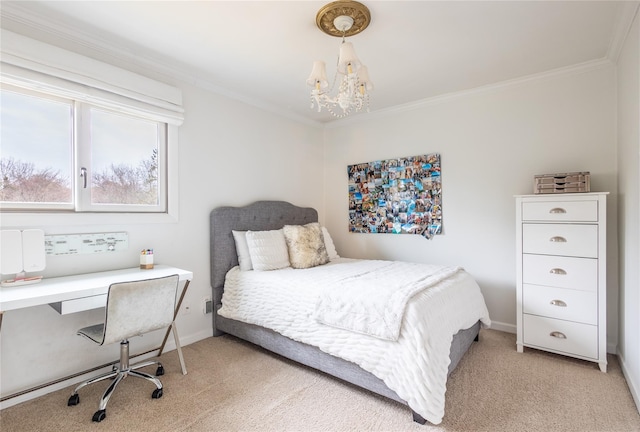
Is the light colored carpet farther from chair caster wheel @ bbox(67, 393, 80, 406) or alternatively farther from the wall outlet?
the wall outlet

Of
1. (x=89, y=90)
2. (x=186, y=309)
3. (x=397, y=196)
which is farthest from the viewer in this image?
(x=397, y=196)

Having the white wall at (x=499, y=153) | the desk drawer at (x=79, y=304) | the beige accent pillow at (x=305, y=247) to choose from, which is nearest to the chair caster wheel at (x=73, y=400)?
the desk drawer at (x=79, y=304)

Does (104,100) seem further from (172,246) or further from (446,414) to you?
(446,414)

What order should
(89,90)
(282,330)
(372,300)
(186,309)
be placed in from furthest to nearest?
(186,309), (282,330), (89,90), (372,300)

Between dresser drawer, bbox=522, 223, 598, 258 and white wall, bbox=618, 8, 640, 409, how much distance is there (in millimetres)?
193

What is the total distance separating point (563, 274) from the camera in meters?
2.39

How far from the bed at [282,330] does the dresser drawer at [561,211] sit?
0.71m

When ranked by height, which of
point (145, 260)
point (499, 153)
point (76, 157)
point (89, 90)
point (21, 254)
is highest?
point (89, 90)

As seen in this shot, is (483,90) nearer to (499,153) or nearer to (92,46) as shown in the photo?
(499,153)

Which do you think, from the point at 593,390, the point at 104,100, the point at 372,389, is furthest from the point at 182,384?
the point at 593,390

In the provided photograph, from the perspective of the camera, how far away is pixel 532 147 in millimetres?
2869

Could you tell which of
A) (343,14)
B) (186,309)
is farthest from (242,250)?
(343,14)

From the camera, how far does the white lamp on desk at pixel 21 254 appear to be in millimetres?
1847

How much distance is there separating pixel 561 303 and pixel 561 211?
0.69 m
